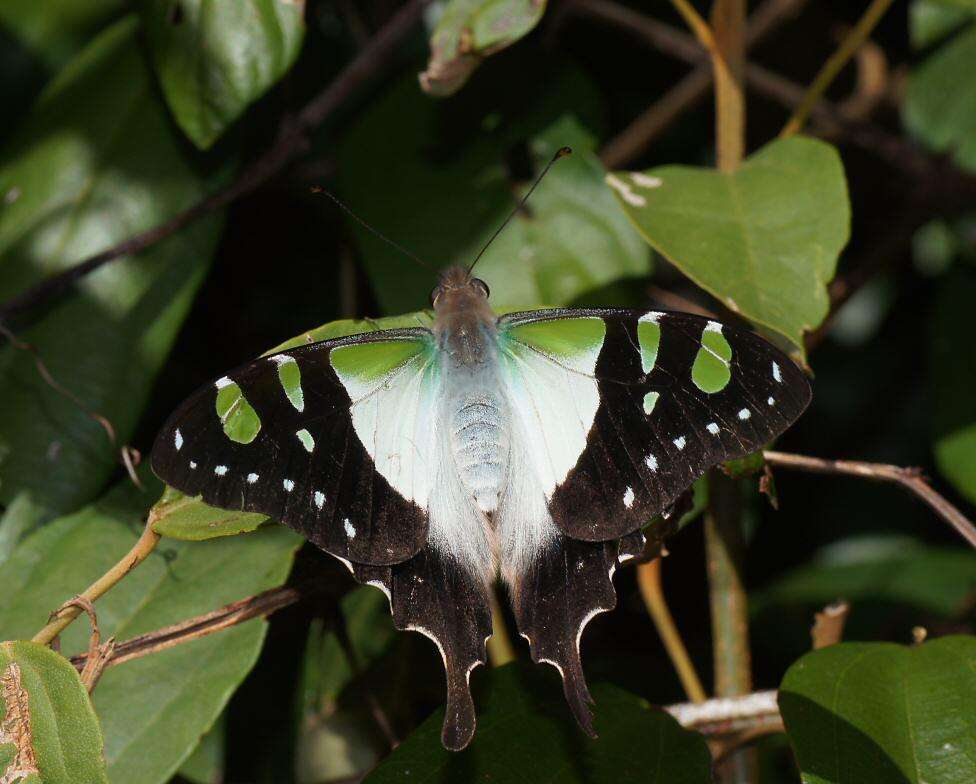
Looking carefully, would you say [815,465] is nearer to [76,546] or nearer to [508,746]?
[508,746]

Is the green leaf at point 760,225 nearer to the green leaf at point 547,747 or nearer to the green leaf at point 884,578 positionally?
the green leaf at point 547,747

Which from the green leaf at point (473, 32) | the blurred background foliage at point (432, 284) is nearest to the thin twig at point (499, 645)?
the blurred background foliage at point (432, 284)

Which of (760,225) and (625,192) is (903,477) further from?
(625,192)

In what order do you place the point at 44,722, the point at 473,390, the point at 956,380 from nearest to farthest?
the point at 44,722 → the point at 473,390 → the point at 956,380

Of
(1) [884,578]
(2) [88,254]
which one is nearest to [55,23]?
(2) [88,254]

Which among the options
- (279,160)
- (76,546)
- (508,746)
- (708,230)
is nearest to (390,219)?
(279,160)

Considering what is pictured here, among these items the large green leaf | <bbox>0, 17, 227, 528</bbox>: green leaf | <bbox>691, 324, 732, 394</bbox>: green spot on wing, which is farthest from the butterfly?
<bbox>0, 17, 227, 528</bbox>: green leaf

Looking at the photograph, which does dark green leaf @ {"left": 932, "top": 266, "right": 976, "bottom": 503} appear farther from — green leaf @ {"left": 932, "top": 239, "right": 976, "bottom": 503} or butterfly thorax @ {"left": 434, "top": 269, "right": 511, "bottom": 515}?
butterfly thorax @ {"left": 434, "top": 269, "right": 511, "bottom": 515}
